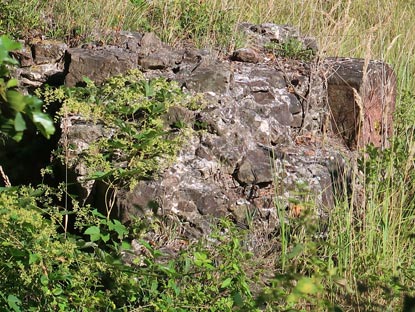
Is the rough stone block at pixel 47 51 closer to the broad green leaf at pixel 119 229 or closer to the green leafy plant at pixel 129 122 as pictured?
the green leafy plant at pixel 129 122

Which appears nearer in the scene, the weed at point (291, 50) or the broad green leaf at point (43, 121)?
the broad green leaf at point (43, 121)

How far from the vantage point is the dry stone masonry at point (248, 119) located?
4.98 meters

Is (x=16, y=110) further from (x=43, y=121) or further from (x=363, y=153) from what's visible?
(x=363, y=153)

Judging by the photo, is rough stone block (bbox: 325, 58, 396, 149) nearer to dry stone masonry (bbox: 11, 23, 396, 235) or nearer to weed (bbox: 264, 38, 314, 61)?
dry stone masonry (bbox: 11, 23, 396, 235)

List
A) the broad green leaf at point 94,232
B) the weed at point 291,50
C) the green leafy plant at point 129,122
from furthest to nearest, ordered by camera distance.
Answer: the weed at point 291,50 → the green leafy plant at point 129,122 → the broad green leaf at point 94,232

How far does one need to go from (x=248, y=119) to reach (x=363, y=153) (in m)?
0.83

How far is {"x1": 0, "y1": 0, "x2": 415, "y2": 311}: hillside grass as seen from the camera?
388 centimetres

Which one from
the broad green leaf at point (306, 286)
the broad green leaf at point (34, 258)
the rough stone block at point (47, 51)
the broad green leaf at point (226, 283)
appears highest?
the broad green leaf at point (306, 286)

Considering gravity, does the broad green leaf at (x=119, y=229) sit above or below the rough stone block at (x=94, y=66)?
below

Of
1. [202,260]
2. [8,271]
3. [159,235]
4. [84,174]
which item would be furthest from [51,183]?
[202,260]

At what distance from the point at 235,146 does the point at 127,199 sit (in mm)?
891

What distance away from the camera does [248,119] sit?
18.0ft

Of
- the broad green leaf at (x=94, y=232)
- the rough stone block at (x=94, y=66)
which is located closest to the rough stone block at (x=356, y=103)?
the rough stone block at (x=94, y=66)

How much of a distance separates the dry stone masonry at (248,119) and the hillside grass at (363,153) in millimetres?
194
